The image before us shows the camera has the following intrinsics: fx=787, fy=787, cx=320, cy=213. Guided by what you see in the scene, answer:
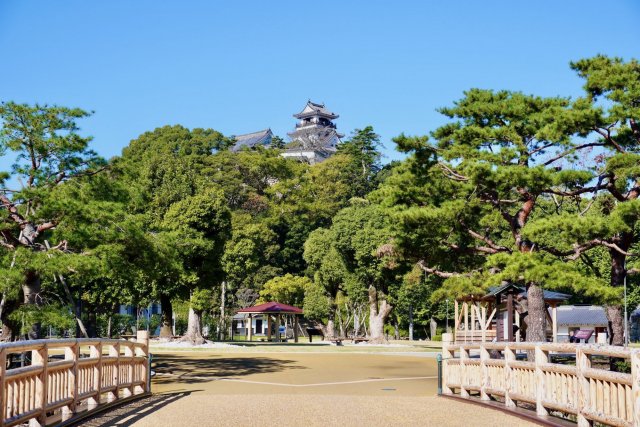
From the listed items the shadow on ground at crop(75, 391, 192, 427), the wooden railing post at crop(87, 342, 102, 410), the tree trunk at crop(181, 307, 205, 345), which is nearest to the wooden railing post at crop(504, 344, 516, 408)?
the shadow on ground at crop(75, 391, 192, 427)

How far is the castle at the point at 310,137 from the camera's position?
100344mm

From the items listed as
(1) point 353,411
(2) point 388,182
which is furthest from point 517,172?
(1) point 353,411

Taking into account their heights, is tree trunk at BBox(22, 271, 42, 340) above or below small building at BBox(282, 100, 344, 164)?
below

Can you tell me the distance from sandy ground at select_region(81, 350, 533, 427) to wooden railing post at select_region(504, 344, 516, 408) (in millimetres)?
261

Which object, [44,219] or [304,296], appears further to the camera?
[304,296]

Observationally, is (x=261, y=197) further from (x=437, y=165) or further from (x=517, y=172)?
(x=517, y=172)

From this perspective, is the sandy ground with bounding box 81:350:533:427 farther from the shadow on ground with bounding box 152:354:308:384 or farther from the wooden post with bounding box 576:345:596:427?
the wooden post with bounding box 576:345:596:427

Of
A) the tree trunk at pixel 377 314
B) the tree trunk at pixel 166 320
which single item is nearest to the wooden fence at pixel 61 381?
the tree trunk at pixel 166 320

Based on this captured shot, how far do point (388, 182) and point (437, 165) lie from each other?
2.56 meters

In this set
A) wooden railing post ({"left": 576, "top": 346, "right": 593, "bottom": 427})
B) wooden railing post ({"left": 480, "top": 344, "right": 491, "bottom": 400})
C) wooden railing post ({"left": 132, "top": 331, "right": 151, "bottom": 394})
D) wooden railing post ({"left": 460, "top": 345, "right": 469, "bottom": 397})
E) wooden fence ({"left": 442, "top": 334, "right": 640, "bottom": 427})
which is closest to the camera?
wooden fence ({"left": 442, "top": 334, "right": 640, "bottom": 427})

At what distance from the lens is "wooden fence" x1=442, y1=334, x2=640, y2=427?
301 inches

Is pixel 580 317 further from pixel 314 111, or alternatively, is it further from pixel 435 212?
pixel 314 111

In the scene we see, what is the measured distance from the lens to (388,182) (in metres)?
25.9

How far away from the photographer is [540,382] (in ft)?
32.8
